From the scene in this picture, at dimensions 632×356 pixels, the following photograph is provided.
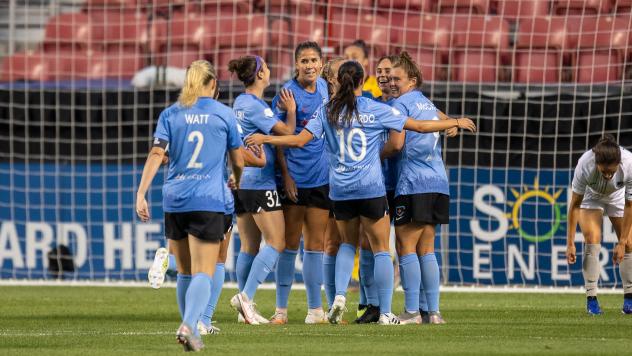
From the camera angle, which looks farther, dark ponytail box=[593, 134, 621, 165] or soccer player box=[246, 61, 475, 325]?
dark ponytail box=[593, 134, 621, 165]

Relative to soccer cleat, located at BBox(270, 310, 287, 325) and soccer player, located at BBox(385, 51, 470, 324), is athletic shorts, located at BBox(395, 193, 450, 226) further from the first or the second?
soccer cleat, located at BBox(270, 310, 287, 325)

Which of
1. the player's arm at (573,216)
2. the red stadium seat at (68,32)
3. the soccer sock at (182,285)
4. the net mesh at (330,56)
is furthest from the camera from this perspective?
the red stadium seat at (68,32)

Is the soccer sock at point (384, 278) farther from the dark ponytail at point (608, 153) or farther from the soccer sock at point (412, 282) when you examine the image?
the dark ponytail at point (608, 153)

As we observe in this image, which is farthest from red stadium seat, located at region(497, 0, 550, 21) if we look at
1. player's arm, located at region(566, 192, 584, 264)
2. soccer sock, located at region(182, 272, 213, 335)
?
soccer sock, located at region(182, 272, 213, 335)

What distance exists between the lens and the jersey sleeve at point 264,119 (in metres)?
9.43

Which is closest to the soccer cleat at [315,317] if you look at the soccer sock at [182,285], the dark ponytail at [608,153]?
the soccer sock at [182,285]

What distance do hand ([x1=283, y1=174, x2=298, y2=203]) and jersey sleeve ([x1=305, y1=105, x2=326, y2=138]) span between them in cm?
63

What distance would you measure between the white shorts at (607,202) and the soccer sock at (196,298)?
4525mm

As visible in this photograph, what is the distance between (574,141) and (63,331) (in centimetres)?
714

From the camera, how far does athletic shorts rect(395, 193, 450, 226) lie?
9477 mm

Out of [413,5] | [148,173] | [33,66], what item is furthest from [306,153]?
[33,66]

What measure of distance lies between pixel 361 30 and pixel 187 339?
31.5ft

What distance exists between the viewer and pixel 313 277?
9805 mm

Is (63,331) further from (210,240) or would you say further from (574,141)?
(574,141)
